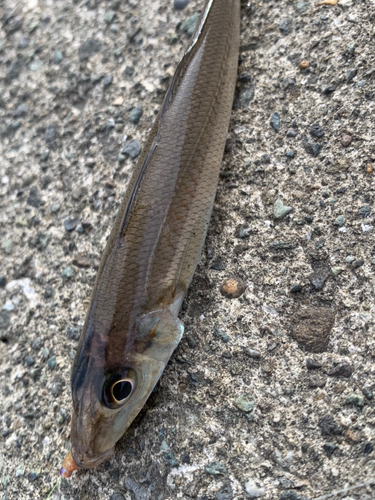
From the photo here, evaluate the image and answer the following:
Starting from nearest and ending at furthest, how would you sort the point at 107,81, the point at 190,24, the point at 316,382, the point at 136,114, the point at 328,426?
1. the point at 328,426
2. the point at 316,382
3. the point at 136,114
4. the point at 190,24
5. the point at 107,81

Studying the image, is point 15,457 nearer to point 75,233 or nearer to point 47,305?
point 47,305

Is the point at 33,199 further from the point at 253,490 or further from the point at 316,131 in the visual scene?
the point at 253,490

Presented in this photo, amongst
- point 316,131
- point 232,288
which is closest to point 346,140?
point 316,131

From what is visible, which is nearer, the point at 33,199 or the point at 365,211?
the point at 365,211

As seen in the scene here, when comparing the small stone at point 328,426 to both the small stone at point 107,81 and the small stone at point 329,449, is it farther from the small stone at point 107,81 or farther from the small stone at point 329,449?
the small stone at point 107,81

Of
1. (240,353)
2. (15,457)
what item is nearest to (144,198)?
(240,353)

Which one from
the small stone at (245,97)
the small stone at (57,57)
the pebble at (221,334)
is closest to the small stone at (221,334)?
the pebble at (221,334)
